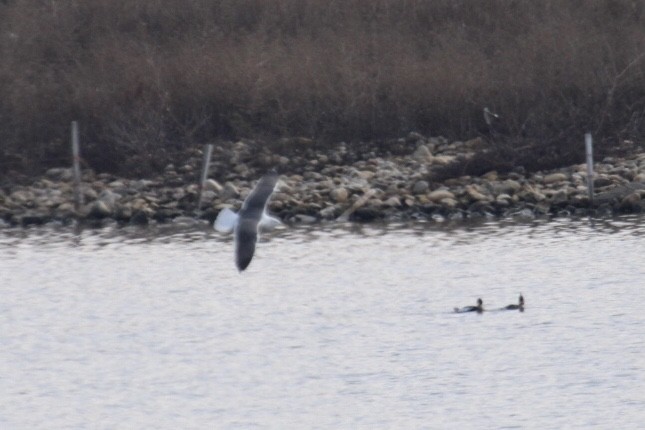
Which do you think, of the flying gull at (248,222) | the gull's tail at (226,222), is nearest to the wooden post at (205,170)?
the flying gull at (248,222)

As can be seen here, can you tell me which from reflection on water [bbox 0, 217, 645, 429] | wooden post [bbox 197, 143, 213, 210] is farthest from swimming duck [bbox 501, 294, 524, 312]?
wooden post [bbox 197, 143, 213, 210]

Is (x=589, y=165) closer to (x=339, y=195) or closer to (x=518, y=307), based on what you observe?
(x=339, y=195)

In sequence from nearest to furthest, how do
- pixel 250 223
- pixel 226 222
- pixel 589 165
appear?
pixel 226 222
pixel 250 223
pixel 589 165

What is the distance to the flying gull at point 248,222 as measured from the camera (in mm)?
10691

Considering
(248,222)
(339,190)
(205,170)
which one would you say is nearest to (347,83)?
(339,190)

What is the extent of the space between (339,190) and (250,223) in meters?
Answer: 12.8

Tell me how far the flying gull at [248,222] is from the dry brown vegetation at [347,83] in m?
13.7

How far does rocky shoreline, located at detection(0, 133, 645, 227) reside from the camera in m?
23.0

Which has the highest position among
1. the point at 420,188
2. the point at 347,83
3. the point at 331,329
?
the point at 347,83

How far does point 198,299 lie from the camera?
17641 mm

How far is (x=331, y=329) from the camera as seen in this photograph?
15648 millimetres

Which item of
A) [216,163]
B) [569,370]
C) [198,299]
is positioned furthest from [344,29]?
[569,370]

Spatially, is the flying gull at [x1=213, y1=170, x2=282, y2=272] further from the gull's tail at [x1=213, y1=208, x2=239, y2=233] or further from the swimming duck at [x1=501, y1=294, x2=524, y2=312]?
the swimming duck at [x1=501, y1=294, x2=524, y2=312]

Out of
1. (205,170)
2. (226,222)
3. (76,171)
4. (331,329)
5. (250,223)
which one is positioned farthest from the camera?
(76,171)
